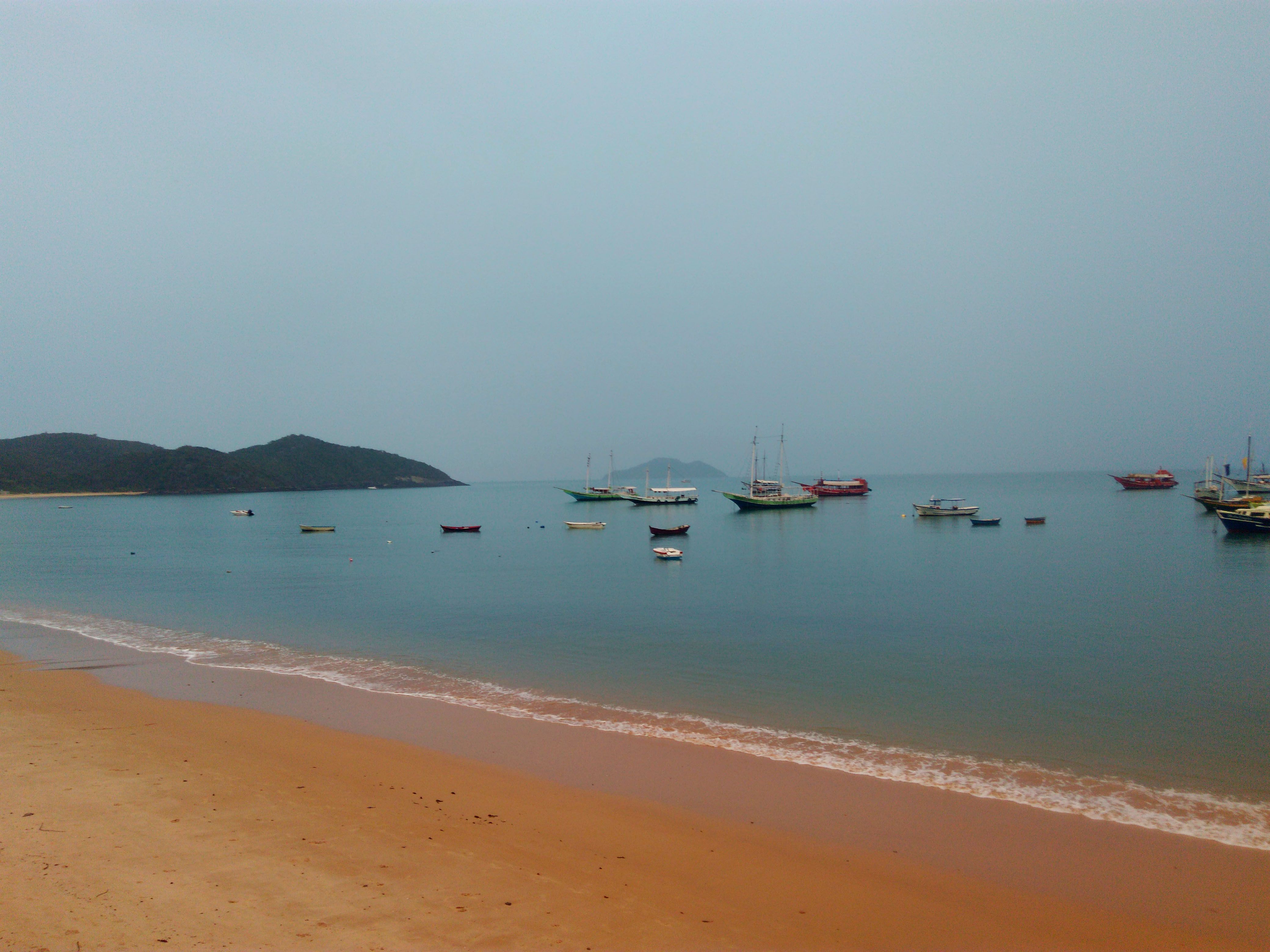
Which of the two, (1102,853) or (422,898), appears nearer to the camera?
(422,898)

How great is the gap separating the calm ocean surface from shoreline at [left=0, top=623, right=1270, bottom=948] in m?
0.70

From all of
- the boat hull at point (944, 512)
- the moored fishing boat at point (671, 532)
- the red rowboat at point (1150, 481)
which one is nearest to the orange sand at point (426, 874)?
the moored fishing boat at point (671, 532)

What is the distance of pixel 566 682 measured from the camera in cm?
1603

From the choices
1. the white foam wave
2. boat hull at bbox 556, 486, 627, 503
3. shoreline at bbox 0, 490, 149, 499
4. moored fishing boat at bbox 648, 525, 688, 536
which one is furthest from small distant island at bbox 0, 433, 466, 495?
the white foam wave

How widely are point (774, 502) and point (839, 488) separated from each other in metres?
31.1

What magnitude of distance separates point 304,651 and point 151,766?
399 inches

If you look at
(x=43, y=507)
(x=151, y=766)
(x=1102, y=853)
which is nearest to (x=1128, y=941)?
(x=1102, y=853)

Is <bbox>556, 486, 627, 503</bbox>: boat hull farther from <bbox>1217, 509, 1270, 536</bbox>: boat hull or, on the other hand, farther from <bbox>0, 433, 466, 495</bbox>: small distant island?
<bbox>0, 433, 466, 495</bbox>: small distant island

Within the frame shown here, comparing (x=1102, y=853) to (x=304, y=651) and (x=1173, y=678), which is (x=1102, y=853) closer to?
(x=1173, y=678)

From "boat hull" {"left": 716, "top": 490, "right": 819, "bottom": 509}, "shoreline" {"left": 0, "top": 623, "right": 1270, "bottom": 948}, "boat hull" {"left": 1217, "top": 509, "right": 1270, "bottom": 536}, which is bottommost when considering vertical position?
"shoreline" {"left": 0, "top": 623, "right": 1270, "bottom": 948}

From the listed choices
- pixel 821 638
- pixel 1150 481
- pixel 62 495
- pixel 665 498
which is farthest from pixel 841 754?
pixel 62 495

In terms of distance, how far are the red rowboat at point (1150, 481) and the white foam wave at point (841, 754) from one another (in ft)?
468

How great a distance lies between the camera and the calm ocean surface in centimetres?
1155

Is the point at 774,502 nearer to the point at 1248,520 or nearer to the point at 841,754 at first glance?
the point at 1248,520
